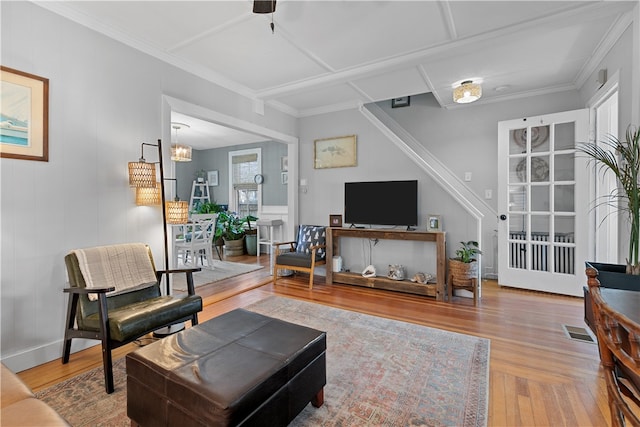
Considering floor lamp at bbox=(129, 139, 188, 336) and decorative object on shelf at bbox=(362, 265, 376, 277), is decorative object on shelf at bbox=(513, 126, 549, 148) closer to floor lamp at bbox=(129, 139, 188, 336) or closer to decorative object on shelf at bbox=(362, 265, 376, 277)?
decorative object on shelf at bbox=(362, 265, 376, 277)

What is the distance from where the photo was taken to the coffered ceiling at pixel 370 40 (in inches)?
91.1

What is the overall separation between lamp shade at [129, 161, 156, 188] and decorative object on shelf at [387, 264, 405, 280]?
302 centimetres

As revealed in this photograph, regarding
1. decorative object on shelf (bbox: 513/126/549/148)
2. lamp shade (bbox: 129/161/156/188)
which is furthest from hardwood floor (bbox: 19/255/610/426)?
decorative object on shelf (bbox: 513/126/549/148)

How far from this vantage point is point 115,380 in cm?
198

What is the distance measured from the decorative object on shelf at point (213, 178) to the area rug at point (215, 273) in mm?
2894

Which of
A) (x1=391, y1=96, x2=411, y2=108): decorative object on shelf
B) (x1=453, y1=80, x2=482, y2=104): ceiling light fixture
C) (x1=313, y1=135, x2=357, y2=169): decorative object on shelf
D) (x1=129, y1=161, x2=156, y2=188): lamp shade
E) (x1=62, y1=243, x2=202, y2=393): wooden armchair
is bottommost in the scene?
(x1=62, y1=243, x2=202, y2=393): wooden armchair

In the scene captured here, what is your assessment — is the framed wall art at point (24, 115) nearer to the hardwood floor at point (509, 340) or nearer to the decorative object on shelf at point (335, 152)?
the hardwood floor at point (509, 340)

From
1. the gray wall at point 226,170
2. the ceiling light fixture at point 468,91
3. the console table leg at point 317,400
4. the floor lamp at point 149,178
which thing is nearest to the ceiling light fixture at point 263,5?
the floor lamp at point 149,178

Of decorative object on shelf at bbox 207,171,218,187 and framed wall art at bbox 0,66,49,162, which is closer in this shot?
framed wall art at bbox 0,66,49,162

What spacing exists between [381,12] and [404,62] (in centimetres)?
81

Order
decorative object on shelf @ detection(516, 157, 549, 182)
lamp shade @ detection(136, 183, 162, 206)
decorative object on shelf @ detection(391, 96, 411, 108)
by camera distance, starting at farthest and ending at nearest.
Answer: decorative object on shelf @ detection(391, 96, 411, 108) → decorative object on shelf @ detection(516, 157, 549, 182) → lamp shade @ detection(136, 183, 162, 206)

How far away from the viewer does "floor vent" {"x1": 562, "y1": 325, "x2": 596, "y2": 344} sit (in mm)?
2510

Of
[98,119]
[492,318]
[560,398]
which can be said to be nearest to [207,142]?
[98,119]

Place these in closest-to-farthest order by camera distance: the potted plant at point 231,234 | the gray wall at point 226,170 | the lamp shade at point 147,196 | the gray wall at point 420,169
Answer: the lamp shade at point 147,196 < the gray wall at point 420,169 < the potted plant at point 231,234 < the gray wall at point 226,170
